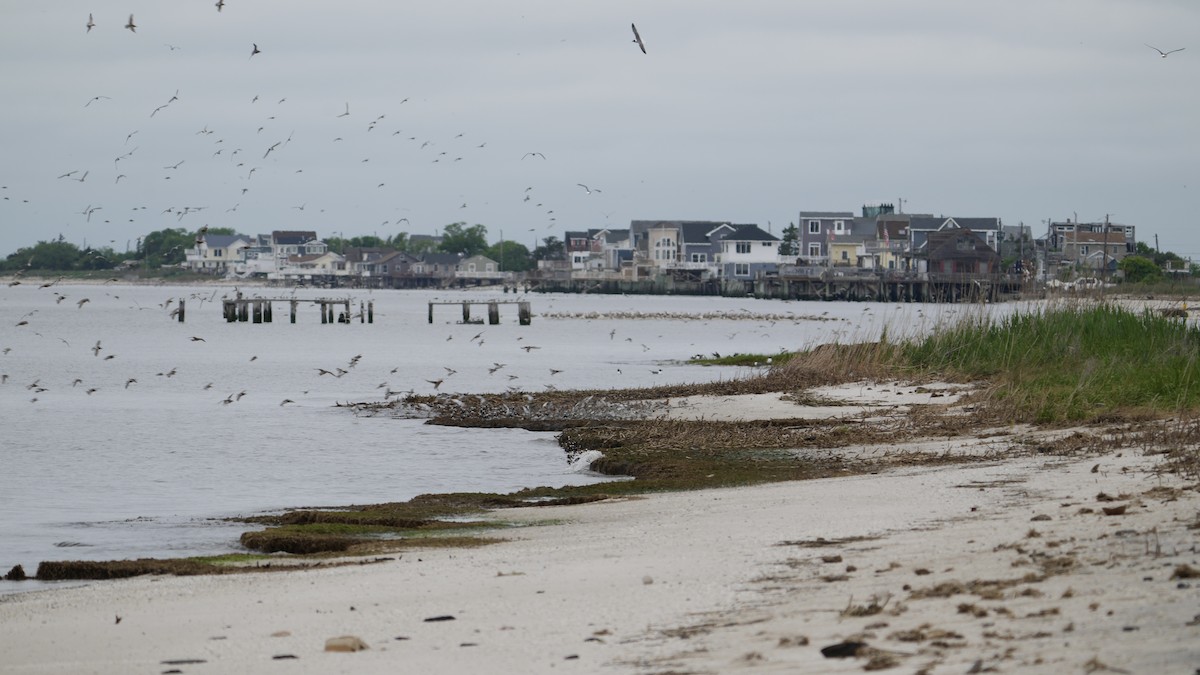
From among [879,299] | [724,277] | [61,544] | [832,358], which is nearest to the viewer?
[61,544]

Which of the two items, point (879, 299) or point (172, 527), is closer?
point (172, 527)

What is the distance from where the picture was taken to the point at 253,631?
31.0 ft

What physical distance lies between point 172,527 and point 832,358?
63.3 feet

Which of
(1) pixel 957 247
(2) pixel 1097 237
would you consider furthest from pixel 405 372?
(2) pixel 1097 237

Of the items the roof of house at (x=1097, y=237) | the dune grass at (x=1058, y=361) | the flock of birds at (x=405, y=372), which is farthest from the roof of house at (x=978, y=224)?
the dune grass at (x=1058, y=361)

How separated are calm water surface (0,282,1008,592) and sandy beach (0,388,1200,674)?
12.1ft

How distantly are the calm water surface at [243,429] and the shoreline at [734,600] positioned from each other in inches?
149

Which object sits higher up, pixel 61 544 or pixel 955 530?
pixel 955 530

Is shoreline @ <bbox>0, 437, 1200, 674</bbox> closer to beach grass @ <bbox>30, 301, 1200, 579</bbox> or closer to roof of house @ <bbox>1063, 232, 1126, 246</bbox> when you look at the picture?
beach grass @ <bbox>30, 301, 1200, 579</bbox>

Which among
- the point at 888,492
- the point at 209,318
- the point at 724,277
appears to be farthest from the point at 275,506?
the point at 724,277

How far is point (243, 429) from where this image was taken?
107ft

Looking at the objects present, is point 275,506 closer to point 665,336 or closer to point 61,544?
point 61,544

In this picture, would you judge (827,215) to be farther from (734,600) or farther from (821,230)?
(734,600)

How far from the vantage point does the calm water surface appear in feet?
63.5
